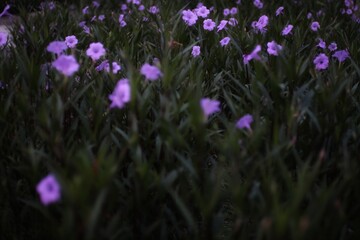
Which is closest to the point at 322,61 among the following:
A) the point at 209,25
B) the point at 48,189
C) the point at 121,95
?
the point at 209,25

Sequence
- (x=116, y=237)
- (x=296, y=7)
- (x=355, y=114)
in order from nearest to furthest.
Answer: (x=116, y=237)
(x=355, y=114)
(x=296, y=7)

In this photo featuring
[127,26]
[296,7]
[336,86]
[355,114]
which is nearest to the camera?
[336,86]

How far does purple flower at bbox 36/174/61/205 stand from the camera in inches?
30.8

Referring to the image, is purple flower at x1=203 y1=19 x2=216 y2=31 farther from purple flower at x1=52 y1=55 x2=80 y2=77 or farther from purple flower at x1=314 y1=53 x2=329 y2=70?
purple flower at x1=52 y1=55 x2=80 y2=77

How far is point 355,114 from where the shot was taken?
4.73 feet

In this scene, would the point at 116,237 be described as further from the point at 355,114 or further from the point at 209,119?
the point at 355,114

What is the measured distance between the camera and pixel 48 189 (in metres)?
0.80

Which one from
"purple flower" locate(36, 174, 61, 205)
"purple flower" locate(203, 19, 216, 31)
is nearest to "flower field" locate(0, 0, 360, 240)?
"purple flower" locate(36, 174, 61, 205)

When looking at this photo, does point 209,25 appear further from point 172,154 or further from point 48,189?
point 48,189

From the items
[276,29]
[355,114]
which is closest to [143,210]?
[355,114]

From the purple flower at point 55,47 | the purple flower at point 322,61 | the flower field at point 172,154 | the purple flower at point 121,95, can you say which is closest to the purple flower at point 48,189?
the flower field at point 172,154

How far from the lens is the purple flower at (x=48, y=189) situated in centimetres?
78

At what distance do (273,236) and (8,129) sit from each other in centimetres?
93

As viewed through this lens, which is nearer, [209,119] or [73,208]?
[73,208]
